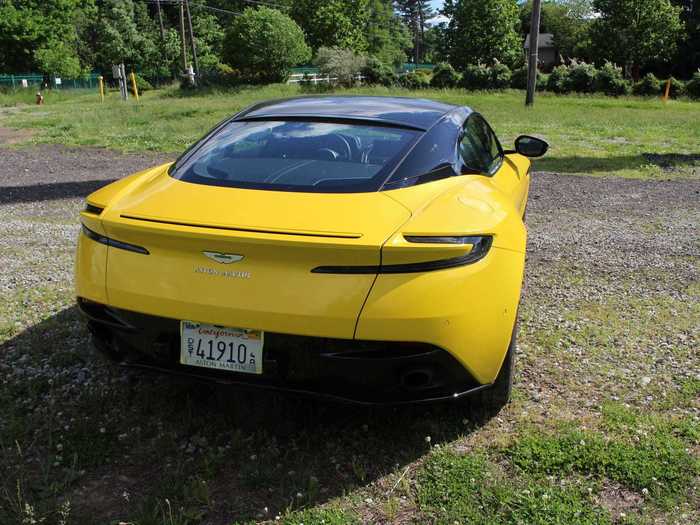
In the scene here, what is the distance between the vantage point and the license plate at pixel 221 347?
2336 millimetres

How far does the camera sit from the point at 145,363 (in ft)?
8.48

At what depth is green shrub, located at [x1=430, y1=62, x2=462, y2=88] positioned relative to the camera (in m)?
37.3

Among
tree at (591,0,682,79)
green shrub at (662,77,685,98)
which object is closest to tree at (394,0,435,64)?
tree at (591,0,682,79)

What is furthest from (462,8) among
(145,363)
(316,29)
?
(145,363)

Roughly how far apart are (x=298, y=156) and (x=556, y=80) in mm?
33673

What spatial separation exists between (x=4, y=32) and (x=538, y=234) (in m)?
54.7

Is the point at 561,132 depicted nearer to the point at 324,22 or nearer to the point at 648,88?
the point at 648,88

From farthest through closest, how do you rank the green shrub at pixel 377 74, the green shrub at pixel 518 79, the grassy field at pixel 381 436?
the green shrub at pixel 377 74
the green shrub at pixel 518 79
the grassy field at pixel 381 436

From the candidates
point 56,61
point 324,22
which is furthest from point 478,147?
point 324,22

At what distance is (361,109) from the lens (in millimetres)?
3525

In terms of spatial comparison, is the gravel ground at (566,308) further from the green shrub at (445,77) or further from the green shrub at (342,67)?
the green shrub at (342,67)

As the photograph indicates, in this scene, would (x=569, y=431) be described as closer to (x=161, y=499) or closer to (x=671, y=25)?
(x=161, y=499)

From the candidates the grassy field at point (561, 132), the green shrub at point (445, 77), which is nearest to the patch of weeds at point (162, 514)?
the grassy field at point (561, 132)

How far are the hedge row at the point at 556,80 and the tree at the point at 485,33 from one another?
1006 inches
